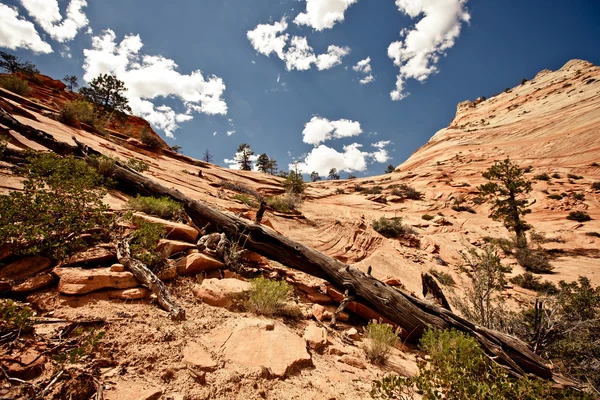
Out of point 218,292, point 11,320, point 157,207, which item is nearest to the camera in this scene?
point 11,320

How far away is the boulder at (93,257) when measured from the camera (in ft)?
11.4

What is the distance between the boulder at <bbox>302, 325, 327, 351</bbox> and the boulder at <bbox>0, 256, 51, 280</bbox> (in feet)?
12.5

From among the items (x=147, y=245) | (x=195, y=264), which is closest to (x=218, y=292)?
(x=195, y=264)

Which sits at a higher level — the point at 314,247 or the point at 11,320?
the point at 314,247

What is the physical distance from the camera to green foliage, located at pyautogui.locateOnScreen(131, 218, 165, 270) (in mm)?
3902

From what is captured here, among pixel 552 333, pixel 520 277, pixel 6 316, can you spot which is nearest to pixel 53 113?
pixel 6 316

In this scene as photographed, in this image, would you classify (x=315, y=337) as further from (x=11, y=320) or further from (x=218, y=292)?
(x=11, y=320)

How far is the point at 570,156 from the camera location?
95.5 feet

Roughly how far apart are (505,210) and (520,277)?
26.5 feet

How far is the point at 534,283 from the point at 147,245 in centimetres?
1532

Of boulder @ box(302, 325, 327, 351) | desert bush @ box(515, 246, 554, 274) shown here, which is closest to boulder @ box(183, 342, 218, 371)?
boulder @ box(302, 325, 327, 351)

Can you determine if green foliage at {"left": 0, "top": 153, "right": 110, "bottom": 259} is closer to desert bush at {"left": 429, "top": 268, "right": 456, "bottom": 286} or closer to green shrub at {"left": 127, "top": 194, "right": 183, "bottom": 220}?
green shrub at {"left": 127, "top": 194, "right": 183, "bottom": 220}

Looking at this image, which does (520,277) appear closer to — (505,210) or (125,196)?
(505,210)

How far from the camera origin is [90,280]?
10.5 ft
